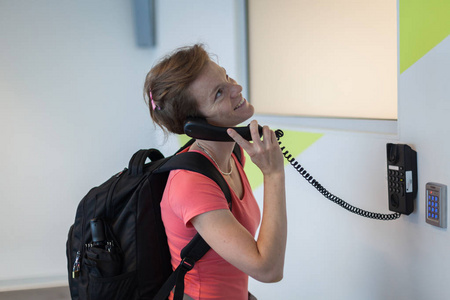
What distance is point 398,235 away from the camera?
4.41ft

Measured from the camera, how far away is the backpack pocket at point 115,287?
4.07 feet

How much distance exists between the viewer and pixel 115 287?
48.8 inches

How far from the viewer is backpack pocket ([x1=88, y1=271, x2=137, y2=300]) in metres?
1.24

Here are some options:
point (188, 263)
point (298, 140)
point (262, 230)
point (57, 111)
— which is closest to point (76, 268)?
point (188, 263)

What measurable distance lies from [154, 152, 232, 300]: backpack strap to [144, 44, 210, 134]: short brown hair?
153 millimetres

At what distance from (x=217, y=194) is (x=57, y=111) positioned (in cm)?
298

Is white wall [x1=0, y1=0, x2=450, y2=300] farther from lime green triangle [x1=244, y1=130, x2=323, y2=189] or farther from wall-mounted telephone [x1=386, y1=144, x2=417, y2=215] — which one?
wall-mounted telephone [x1=386, y1=144, x2=417, y2=215]

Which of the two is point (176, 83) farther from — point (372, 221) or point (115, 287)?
point (372, 221)

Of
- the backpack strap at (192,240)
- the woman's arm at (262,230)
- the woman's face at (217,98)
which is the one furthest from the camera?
the woman's face at (217,98)

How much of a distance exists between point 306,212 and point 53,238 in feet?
8.68

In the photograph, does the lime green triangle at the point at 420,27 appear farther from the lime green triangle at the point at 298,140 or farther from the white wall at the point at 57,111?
the white wall at the point at 57,111

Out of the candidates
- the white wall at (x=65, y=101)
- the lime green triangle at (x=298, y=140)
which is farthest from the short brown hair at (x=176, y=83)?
the white wall at (x=65, y=101)

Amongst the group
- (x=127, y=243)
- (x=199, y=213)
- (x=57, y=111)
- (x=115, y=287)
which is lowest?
(x=115, y=287)

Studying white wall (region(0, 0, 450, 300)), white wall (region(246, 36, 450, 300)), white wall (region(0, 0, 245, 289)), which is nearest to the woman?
white wall (region(246, 36, 450, 300))
